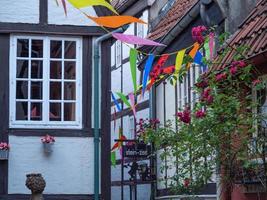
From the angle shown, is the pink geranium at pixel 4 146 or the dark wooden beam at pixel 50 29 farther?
the dark wooden beam at pixel 50 29

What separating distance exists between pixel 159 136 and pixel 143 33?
12.3 m

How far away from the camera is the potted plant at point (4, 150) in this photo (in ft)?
41.9

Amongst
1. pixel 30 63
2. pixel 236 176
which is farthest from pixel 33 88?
pixel 236 176

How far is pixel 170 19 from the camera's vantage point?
17.9 m

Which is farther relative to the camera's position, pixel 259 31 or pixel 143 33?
pixel 143 33

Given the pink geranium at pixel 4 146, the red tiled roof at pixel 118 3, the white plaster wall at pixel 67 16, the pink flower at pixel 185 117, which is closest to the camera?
the pink flower at pixel 185 117

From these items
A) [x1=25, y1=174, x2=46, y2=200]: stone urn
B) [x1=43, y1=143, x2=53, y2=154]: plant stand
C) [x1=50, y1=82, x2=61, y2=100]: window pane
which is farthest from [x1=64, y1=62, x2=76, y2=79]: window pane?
[x1=25, y1=174, x2=46, y2=200]: stone urn

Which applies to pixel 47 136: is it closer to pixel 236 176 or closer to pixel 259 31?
pixel 259 31

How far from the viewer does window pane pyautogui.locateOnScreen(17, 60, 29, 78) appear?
529 inches

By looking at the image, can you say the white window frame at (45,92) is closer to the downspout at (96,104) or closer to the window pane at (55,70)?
the window pane at (55,70)

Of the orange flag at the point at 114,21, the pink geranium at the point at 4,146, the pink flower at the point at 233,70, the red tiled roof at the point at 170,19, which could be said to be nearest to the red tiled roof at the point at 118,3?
the red tiled roof at the point at 170,19

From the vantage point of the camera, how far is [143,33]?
20812 millimetres

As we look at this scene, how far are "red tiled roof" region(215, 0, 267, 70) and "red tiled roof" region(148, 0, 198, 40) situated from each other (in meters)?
5.48

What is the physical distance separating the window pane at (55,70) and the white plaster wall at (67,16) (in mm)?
722
